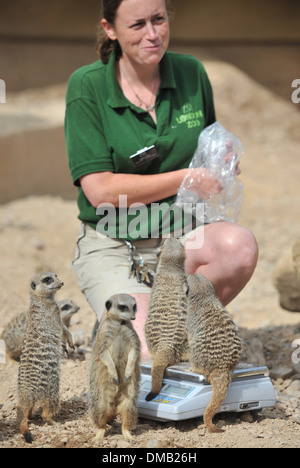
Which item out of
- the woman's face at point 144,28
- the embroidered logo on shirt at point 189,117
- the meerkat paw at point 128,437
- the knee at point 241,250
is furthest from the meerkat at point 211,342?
the woman's face at point 144,28

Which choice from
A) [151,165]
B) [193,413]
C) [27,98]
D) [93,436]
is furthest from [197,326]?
[27,98]

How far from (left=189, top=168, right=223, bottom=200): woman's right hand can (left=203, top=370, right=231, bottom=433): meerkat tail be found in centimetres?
91

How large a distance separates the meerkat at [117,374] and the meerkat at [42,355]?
19 centimetres

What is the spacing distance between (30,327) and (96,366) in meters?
0.32

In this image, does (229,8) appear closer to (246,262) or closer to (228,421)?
(246,262)

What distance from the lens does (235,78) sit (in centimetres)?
816

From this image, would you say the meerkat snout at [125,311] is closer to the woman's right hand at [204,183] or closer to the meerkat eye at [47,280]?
the meerkat eye at [47,280]

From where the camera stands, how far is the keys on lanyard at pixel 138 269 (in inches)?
121

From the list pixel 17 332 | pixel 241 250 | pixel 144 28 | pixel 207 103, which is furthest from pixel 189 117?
pixel 17 332

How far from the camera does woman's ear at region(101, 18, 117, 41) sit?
3.05m

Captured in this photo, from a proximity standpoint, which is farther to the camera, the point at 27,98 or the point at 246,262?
the point at 27,98

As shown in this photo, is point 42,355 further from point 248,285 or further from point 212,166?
point 248,285

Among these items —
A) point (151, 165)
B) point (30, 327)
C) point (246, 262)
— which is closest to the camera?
point (30, 327)

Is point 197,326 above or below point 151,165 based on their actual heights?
below
